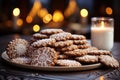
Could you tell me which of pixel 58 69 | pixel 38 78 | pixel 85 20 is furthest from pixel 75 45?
pixel 85 20

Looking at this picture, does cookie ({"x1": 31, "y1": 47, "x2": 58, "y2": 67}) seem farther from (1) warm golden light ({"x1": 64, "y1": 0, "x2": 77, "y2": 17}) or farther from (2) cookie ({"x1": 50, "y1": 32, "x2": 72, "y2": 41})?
(1) warm golden light ({"x1": 64, "y1": 0, "x2": 77, "y2": 17})

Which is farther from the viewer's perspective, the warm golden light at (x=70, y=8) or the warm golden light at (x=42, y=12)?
the warm golden light at (x=70, y=8)

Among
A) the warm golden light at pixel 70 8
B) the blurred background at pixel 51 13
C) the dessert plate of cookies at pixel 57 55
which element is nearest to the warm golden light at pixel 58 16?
the blurred background at pixel 51 13

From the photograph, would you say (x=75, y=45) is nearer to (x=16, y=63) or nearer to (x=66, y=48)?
(x=66, y=48)

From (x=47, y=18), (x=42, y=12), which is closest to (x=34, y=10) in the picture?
(x=42, y=12)

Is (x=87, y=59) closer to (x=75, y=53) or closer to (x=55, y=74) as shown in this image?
(x=75, y=53)

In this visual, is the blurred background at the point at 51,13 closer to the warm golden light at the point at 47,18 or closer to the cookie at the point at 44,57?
the warm golden light at the point at 47,18
